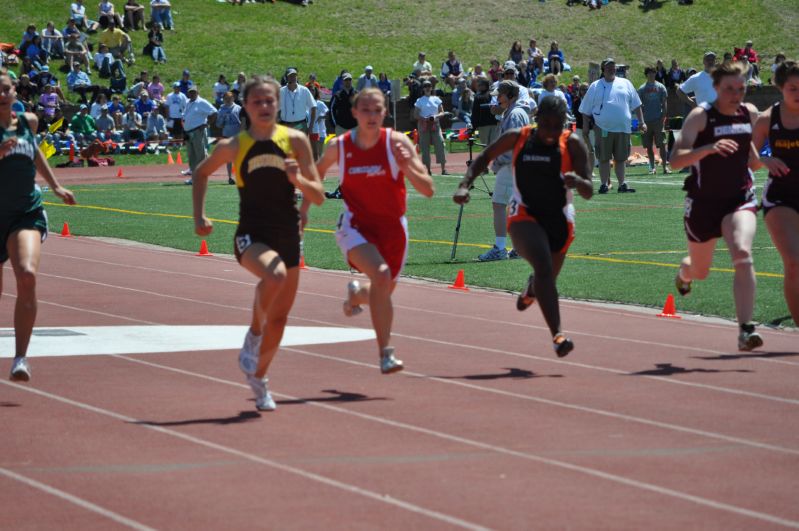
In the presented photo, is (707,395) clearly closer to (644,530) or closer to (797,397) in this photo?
(797,397)

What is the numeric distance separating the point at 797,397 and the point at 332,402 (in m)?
2.82

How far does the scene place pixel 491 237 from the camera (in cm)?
1984

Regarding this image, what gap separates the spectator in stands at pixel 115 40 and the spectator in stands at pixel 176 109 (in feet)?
21.5

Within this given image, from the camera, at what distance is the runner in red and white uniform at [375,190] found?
963cm

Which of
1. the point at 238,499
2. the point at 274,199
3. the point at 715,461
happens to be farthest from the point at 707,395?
the point at 238,499

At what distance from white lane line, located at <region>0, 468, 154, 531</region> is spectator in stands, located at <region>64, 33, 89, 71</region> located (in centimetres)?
4046

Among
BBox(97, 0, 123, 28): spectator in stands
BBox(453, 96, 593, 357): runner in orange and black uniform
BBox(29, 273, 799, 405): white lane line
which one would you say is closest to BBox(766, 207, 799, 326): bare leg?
BBox(29, 273, 799, 405): white lane line

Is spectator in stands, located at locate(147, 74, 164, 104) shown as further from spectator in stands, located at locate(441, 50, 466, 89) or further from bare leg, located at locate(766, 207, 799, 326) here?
bare leg, located at locate(766, 207, 799, 326)

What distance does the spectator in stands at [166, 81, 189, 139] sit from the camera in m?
39.6

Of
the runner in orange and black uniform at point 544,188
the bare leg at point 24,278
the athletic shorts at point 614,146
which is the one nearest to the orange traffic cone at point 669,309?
the runner in orange and black uniform at point 544,188

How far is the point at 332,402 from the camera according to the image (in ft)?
29.5

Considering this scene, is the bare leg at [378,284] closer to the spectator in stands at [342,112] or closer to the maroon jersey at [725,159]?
the maroon jersey at [725,159]

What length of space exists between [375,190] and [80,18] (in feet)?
138

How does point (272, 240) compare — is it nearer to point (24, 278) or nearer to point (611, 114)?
point (24, 278)
